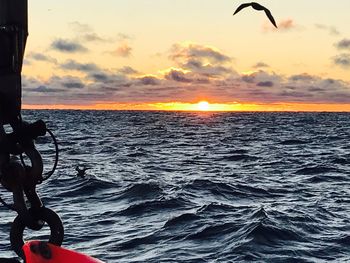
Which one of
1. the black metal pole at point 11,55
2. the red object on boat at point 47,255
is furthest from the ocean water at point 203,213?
the black metal pole at point 11,55

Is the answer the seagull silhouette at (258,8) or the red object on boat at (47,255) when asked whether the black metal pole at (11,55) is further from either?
the seagull silhouette at (258,8)

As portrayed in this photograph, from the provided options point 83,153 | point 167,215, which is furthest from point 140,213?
point 83,153

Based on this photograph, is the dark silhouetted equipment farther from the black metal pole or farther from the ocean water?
the ocean water

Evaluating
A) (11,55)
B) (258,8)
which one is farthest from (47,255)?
(258,8)

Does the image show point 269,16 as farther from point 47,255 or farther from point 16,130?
point 47,255

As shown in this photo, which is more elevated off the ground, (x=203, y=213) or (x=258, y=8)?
(x=258, y=8)

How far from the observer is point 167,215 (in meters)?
19.2

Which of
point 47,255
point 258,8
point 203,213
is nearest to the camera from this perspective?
point 47,255

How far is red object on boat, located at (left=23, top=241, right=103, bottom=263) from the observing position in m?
2.55

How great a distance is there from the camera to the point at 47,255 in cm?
257

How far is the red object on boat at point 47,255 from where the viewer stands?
8.38 ft

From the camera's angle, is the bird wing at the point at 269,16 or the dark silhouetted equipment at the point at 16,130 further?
the bird wing at the point at 269,16

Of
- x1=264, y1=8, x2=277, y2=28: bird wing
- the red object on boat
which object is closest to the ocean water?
x1=264, y1=8, x2=277, y2=28: bird wing

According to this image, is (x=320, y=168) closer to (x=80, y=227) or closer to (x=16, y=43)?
(x=80, y=227)
